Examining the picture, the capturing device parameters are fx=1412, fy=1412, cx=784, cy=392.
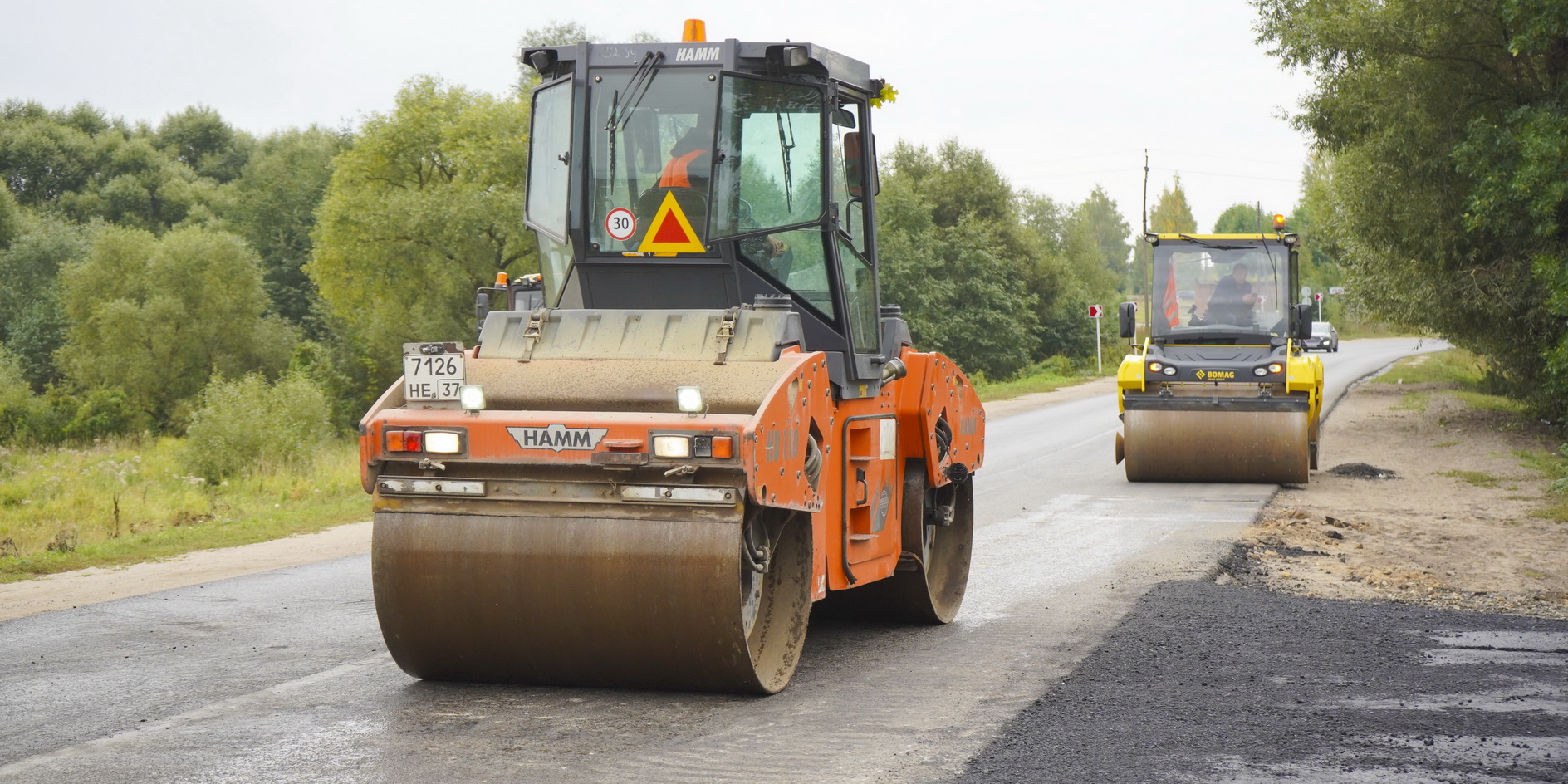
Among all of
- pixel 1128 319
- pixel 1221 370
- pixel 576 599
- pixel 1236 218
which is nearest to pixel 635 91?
pixel 576 599

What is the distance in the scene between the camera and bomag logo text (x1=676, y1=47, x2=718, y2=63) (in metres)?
6.58

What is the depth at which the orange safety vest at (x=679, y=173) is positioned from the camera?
6.56 metres

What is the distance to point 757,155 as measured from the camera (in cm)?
666

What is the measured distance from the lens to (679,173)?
658 cm

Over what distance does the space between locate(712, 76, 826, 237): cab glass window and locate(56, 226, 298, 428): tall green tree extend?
43.3m

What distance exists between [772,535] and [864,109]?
2.51 metres

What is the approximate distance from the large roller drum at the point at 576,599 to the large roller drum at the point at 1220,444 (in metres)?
10.5

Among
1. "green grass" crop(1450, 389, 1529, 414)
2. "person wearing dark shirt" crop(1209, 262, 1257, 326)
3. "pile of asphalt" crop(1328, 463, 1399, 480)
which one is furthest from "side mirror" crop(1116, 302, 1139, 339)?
"green grass" crop(1450, 389, 1529, 414)

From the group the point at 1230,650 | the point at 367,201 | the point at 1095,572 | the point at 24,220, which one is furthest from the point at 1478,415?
the point at 24,220

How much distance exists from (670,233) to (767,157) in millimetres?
586

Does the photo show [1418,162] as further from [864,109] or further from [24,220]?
[24,220]

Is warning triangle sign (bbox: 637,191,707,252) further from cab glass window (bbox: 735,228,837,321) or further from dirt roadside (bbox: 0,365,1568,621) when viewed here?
dirt roadside (bbox: 0,365,1568,621)

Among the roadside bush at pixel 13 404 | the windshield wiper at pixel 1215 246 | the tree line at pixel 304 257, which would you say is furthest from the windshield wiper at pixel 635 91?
the roadside bush at pixel 13 404

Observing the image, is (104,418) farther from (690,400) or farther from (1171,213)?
(1171,213)
